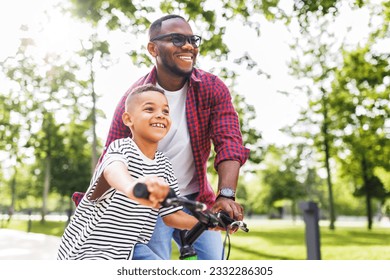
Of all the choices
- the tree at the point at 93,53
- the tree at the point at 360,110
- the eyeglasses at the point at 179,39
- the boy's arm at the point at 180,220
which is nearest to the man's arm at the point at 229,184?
the boy's arm at the point at 180,220

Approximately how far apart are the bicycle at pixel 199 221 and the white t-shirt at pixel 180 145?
246mm

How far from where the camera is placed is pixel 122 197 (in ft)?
5.46

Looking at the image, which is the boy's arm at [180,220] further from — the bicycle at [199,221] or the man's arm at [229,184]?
the man's arm at [229,184]

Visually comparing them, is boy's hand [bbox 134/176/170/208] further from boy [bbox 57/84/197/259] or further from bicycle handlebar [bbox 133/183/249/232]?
boy [bbox 57/84/197/259]

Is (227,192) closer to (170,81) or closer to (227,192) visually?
(227,192)

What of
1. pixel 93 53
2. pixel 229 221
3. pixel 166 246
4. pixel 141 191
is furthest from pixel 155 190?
pixel 93 53

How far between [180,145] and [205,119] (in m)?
0.16

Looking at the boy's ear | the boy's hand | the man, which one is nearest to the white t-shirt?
the man

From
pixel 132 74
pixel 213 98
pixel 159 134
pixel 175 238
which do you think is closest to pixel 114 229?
pixel 159 134

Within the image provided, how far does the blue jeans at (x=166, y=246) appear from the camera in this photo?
6.00ft

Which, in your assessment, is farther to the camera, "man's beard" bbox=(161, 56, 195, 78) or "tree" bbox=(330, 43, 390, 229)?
"tree" bbox=(330, 43, 390, 229)

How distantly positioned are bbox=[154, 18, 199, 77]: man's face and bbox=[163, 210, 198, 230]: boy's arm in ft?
1.91

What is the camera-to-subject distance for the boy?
1641mm
